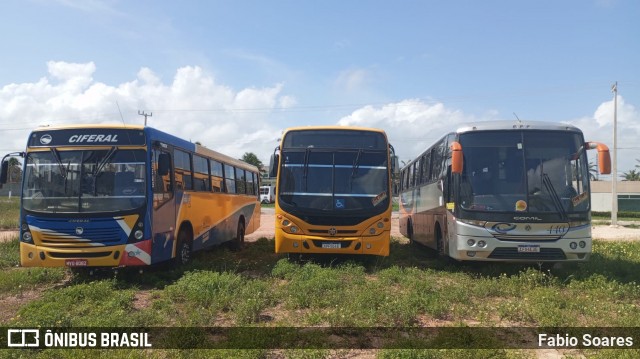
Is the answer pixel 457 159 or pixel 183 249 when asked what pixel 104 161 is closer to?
pixel 183 249

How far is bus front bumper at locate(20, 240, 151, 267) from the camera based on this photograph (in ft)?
30.2

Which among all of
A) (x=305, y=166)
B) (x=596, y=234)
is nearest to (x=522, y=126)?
(x=305, y=166)

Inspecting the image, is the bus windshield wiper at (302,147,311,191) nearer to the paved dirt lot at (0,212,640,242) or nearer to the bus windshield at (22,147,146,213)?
the bus windshield at (22,147,146,213)

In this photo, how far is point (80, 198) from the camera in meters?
9.30

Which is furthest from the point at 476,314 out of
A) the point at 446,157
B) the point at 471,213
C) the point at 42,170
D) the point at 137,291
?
the point at 42,170

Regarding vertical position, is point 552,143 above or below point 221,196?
above

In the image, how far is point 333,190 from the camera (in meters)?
11.1

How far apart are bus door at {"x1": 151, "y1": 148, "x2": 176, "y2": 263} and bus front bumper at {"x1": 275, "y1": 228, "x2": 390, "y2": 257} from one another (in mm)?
2422

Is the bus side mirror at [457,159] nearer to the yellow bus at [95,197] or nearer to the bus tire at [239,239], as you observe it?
the yellow bus at [95,197]

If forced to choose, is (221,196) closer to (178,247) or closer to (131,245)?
(178,247)

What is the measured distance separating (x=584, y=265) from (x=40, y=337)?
1088 cm

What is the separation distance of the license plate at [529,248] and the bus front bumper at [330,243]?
2898 millimetres

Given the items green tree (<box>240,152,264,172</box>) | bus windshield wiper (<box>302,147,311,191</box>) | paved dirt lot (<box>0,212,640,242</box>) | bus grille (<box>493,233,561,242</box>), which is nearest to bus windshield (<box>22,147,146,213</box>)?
bus windshield wiper (<box>302,147,311,191</box>)

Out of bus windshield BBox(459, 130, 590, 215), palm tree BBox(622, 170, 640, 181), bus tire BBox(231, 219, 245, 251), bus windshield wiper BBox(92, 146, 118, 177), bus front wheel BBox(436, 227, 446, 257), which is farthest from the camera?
palm tree BBox(622, 170, 640, 181)
